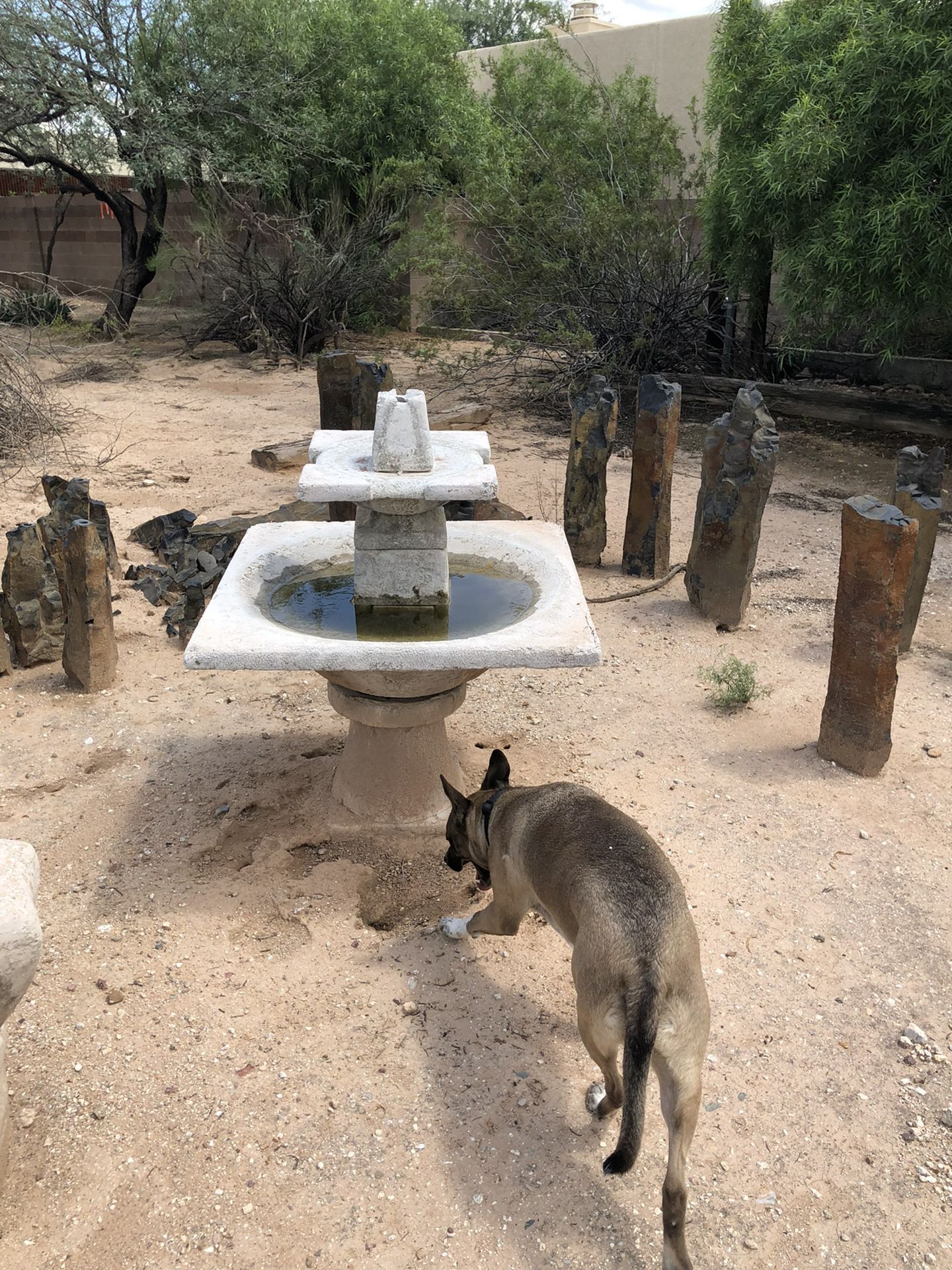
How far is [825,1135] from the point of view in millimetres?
3135

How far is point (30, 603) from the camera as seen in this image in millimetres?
5895

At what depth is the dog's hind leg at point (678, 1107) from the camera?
2.64 metres


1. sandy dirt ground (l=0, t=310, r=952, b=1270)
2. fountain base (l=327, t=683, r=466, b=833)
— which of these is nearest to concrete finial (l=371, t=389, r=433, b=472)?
fountain base (l=327, t=683, r=466, b=833)

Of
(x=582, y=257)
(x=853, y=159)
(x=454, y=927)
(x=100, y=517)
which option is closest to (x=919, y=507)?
(x=454, y=927)

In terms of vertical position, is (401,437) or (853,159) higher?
(853,159)

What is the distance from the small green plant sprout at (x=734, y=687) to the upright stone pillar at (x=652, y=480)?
5.68 ft

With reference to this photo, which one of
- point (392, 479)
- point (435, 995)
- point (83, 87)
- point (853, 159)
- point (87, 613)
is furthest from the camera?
point (83, 87)

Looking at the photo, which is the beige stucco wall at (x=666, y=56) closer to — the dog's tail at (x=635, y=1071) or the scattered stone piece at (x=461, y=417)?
the scattered stone piece at (x=461, y=417)

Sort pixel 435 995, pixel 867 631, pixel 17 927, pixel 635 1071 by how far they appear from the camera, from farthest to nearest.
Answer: pixel 867 631 → pixel 435 995 → pixel 635 1071 → pixel 17 927

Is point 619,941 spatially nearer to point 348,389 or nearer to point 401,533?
point 401,533

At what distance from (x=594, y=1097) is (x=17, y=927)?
1.81 metres

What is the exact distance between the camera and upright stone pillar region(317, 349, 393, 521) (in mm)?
8758

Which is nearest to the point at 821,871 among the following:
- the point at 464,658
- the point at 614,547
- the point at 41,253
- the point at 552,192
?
the point at 464,658

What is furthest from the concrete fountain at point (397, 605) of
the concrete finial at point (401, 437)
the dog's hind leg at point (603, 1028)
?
the dog's hind leg at point (603, 1028)
